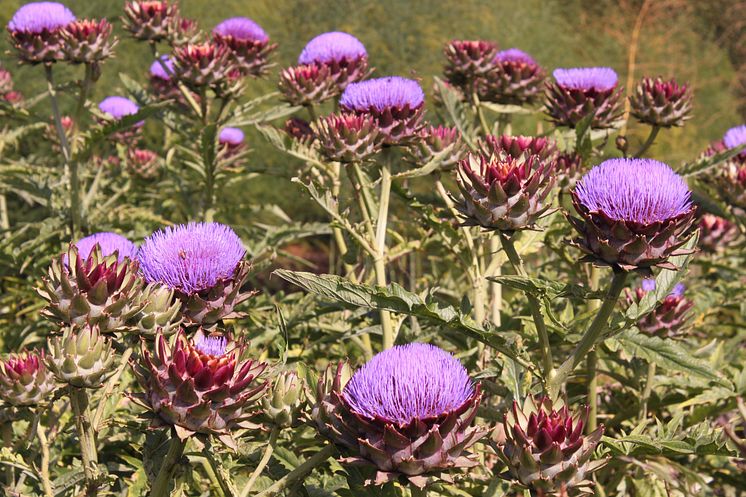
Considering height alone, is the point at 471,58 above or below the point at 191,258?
above

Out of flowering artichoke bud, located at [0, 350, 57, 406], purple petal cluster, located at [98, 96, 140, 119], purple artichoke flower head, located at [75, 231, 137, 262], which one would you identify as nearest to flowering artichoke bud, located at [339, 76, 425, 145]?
purple artichoke flower head, located at [75, 231, 137, 262]

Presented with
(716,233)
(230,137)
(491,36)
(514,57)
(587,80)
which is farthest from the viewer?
(491,36)

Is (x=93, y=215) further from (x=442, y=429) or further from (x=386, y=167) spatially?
(x=442, y=429)

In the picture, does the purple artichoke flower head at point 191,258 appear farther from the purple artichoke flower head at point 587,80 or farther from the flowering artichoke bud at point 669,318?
the purple artichoke flower head at point 587,80

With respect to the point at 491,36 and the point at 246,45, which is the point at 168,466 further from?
the point at 491,36

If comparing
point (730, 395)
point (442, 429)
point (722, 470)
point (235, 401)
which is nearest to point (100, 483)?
point (235, 401)

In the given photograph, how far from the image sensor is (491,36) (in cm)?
421

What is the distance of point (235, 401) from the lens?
1.05 m

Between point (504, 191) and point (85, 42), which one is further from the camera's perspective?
point (85, 42)

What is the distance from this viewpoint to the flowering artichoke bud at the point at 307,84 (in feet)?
6.53

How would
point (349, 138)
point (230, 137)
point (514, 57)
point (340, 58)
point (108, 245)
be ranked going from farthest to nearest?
point (230, 137) < point (514, 57) < point (340, 58) < point (349, 138) < point (108, 245)

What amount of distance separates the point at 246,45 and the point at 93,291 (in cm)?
134

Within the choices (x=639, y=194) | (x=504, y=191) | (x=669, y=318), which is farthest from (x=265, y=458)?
(x=669, y=318)

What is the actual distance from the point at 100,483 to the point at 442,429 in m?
0.47
